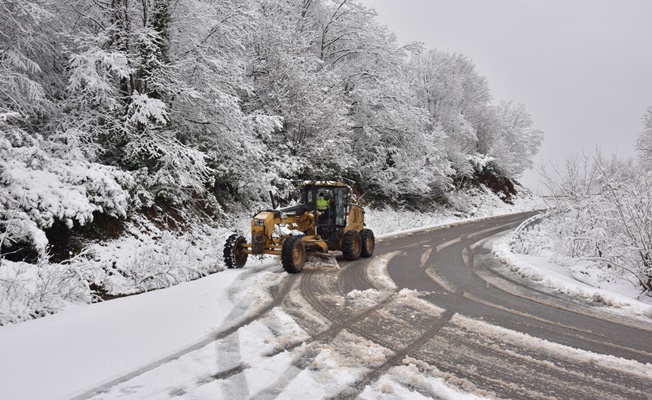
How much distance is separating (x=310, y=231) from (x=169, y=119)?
198 inches

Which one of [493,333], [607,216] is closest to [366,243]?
[607,216]

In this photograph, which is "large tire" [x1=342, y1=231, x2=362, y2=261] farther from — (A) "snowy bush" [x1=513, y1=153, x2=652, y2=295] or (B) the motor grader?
(A) "snowy bush" [x1=513, y1=153, x2=652, y2=295]

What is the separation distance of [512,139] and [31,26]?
44.4m

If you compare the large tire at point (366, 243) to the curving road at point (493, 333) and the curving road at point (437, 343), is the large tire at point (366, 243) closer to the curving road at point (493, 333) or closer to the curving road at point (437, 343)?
the curving road at point (493, 333)

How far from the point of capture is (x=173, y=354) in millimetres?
3717

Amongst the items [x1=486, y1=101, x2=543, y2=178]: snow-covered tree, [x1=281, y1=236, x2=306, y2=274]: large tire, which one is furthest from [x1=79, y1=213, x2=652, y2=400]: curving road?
[x1=486, y1=101, x2=543, y2=178]: snow-covered tree

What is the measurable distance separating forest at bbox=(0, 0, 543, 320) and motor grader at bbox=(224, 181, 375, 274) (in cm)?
136

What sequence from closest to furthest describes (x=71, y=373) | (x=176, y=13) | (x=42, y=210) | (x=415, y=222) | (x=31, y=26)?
1. (x=71, y=373)
2. (x=42, y=210)
3. (x=31, y=26)
4. (x=176, y=13)
5. (x=415, y=222)

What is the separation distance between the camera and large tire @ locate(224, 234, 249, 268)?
818 cm

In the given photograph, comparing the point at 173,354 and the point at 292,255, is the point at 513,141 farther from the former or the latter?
the point at 173,354

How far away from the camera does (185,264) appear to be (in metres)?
7.69

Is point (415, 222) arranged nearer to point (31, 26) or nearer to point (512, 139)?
point (31, 26)

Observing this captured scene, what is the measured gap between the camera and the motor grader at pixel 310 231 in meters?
8.17

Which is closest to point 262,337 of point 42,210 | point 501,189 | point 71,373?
point 71,373
